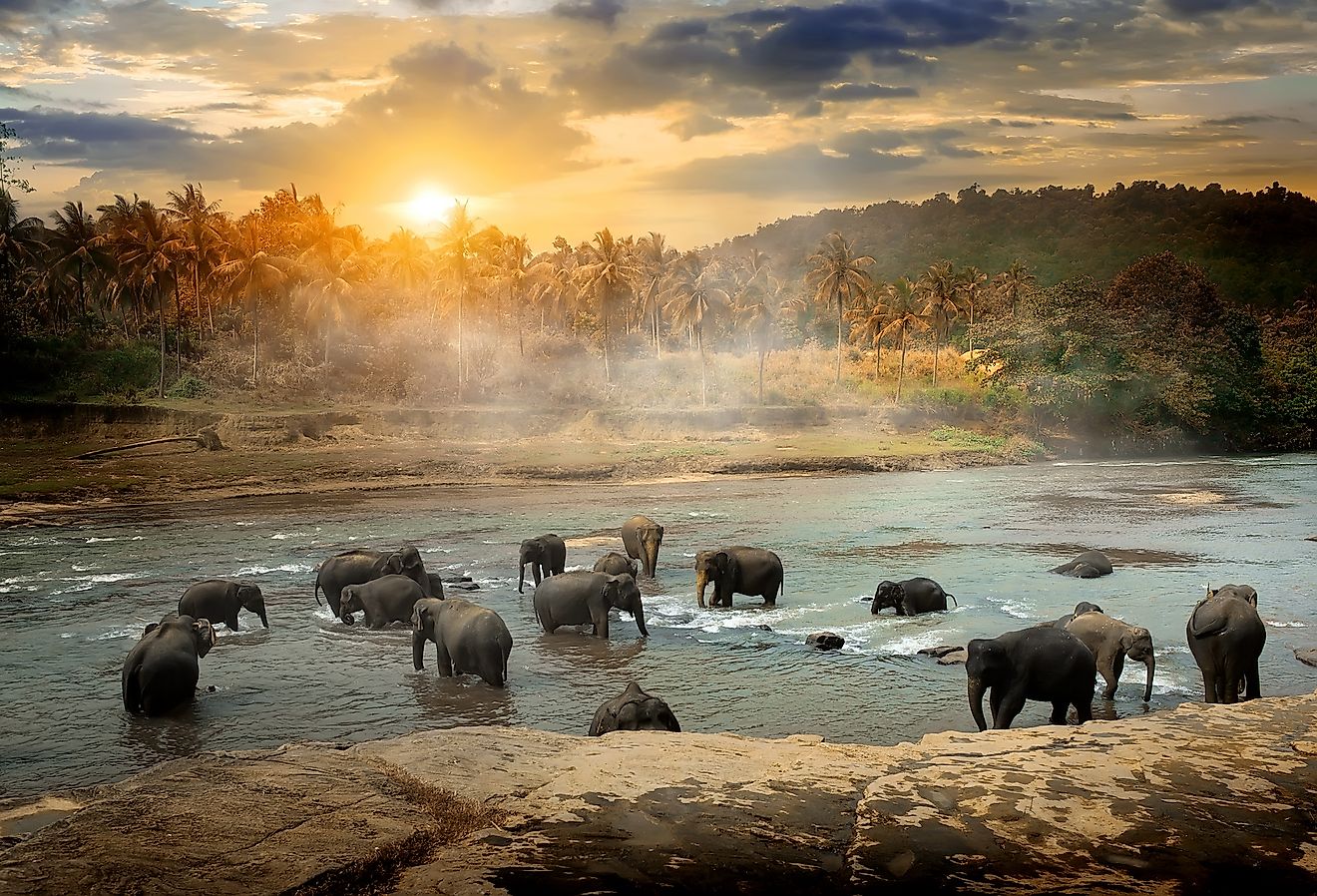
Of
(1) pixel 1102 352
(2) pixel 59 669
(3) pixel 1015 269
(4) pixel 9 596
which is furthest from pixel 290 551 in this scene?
(3) pixel 1015 269

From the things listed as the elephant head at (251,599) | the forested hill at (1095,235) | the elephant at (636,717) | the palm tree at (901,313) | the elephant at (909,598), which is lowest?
the elephant at (909,598)

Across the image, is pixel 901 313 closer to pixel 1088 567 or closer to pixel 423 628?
pixel 1088 567

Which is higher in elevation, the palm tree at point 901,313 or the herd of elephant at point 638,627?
the palm tree at point 901,313

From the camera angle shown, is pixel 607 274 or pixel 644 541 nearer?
pixel 644 541

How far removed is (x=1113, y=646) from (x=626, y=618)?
947cm

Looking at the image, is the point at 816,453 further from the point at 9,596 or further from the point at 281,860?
the point at 281,860

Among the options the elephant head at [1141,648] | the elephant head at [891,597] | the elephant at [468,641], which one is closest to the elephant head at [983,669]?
the elephant head at [1141,648]

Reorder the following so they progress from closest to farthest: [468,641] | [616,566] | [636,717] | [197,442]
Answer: [636,717] → [468,641] → [616,566] → [197,442]

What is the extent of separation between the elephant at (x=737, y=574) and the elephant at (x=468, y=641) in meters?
6.17

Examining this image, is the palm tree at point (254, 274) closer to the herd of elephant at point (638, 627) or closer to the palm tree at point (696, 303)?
the palm tree at point (696, 303)

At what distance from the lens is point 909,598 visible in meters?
20.4

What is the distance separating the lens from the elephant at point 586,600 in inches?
728

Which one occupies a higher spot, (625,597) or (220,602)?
(625,597)

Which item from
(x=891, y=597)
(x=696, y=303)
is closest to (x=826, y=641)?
(x=891, y=597)
